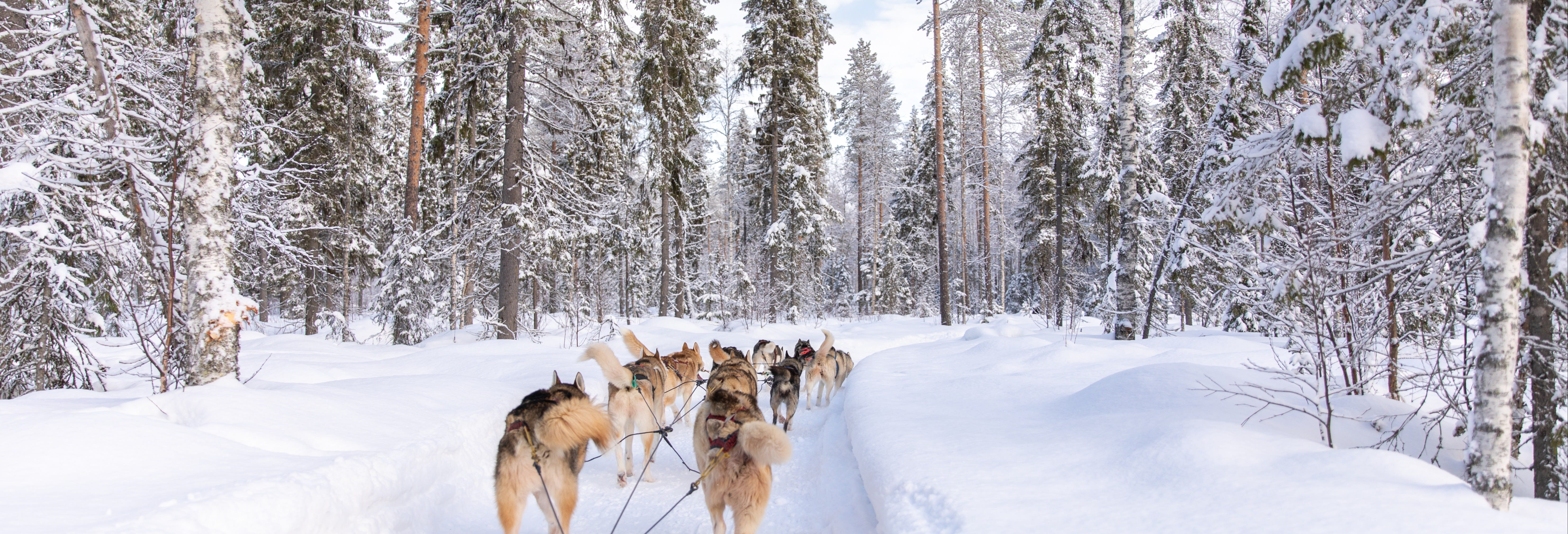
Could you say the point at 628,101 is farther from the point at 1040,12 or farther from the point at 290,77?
the point at 1040,12

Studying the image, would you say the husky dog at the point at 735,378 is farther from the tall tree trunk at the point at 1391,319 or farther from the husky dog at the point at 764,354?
the tall tree trunk at the point at 1391,319

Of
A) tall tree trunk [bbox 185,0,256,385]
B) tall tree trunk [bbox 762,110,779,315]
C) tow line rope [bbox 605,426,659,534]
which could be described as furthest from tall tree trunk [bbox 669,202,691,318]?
tall tree trunk [bbox 185,0,256,385]

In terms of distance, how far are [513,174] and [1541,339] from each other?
43.2 feet

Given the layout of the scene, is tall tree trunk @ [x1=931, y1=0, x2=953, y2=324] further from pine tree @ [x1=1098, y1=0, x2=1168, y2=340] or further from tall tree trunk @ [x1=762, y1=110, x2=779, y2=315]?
pine tree @ [x1=1098, y1=0, x2=1168, y2=340]

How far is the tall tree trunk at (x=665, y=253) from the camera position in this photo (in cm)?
2047

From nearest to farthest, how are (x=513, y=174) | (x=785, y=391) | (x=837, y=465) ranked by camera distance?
(x=837, y=465) < (x=785, y=391) < (x=513, y=174)

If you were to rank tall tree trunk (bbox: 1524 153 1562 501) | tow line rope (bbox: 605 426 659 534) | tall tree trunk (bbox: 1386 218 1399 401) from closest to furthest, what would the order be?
tall tree trunk (bbox: 1524 153 1562 501) → tall tree trunk (bbox: 1386 218 1399 401) → tow line rope (bbox: 605 426 659 534)

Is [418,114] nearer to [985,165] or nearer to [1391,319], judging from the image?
[1391,319]

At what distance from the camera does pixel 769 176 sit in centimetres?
2302

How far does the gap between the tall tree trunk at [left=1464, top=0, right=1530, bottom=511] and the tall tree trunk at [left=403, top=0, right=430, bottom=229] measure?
1580cm

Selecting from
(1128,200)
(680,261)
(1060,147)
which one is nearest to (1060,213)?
(1060,147)

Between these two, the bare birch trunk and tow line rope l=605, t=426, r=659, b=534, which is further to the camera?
the bare birch trunk

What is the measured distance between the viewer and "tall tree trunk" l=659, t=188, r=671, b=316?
20.5 metres

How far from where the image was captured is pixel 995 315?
27.8 m
